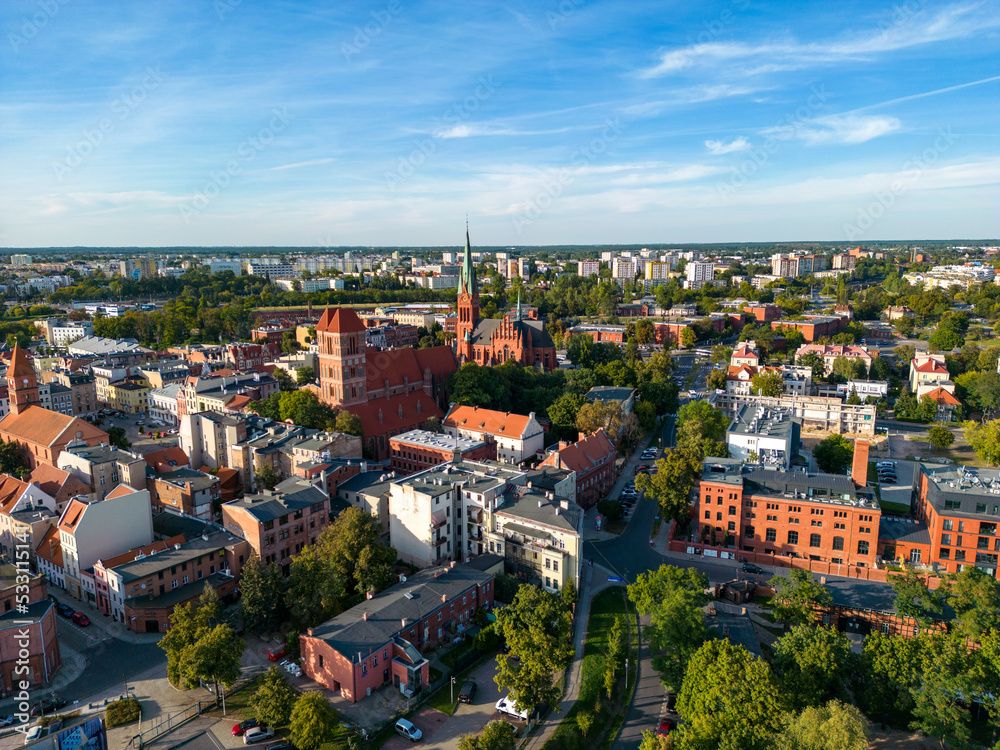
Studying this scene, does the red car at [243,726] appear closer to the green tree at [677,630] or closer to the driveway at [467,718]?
the driveway at [467,718]

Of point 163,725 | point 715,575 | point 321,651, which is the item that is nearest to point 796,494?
point 715,575

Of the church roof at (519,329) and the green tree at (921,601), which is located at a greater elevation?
the church roof at (519,329)

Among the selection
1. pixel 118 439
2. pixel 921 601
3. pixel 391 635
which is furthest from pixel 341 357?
pixel 921 601

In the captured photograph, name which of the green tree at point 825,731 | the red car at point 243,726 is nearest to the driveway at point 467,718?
the red car at point 243,726

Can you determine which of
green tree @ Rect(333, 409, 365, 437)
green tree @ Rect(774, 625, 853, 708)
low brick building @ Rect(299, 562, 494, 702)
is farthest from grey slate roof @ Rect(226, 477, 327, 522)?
green tree @ Rect(774, 625, 853, 708)

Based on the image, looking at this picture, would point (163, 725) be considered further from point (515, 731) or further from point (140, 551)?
point (515, 731)
